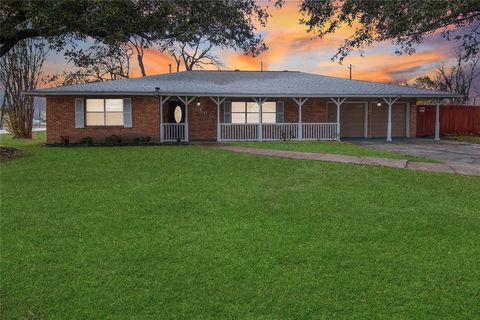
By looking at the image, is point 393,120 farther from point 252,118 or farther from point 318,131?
point 252,118

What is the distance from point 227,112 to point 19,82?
1758cm

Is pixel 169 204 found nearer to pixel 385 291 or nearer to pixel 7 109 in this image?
pixel 385 291

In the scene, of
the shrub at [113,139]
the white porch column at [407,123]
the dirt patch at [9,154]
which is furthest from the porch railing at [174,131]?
the white porch column at [407,123]

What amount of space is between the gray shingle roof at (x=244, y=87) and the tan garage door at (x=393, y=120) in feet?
4.11

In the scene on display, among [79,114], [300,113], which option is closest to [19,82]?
[79,114]

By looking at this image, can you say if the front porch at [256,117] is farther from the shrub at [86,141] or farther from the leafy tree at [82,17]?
the leafy tree at [82,17]

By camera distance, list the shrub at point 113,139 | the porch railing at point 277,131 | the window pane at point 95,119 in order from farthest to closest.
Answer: the porch railing at point 277,131, the window pane at point 95,119, the shrub at point 113,139

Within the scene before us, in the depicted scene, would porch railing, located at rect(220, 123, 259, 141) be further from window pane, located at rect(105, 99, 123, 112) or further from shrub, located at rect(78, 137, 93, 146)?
shrub, located at rect(78, 137, 93, 146)

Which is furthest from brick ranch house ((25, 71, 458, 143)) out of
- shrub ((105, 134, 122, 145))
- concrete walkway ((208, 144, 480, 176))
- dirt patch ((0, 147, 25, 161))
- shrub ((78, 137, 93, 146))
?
concrete walkway ((208, 144, 480, 176))

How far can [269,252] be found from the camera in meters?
5.97

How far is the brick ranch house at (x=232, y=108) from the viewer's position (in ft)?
73.9

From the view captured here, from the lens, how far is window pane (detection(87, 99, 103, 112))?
2275 cm

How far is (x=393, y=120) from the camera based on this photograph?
2662 cm

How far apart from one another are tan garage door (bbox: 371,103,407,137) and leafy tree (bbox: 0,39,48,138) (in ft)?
73.5
